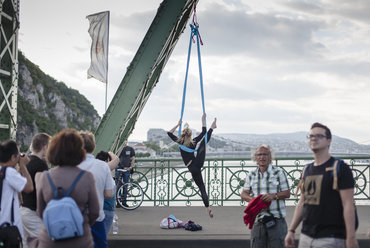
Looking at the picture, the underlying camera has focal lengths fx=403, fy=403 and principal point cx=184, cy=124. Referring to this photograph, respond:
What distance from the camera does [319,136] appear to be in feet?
12.4

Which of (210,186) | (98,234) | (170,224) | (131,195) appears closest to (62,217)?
(98,234)

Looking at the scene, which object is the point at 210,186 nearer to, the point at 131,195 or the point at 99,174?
the point at 131,195

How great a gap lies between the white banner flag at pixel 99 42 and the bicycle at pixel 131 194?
423cm

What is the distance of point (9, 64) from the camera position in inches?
307

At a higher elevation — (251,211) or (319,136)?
(319,136)

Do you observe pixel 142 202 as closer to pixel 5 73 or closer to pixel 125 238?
pixel 125 238

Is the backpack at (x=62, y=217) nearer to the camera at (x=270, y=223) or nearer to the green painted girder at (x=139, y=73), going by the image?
the camera at (x=270, y=223)

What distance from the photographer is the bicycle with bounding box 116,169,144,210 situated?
448 inches

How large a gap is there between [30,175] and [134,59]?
3148 millimetres

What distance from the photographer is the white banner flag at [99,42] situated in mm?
8109

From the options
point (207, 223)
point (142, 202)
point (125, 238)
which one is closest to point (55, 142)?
point (125, 238)

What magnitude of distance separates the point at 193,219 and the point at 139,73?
3952 mm

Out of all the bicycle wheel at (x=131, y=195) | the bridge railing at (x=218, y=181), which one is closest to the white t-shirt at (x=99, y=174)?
the bicycle wheel at (x=131, y=195)

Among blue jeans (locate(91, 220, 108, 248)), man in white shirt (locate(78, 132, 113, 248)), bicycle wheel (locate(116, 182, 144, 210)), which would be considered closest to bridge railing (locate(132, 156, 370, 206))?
bicycle wheel (locate(116, 182, 144, 210))
